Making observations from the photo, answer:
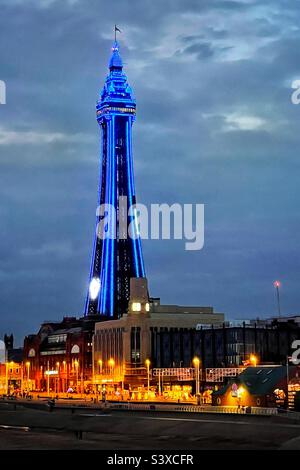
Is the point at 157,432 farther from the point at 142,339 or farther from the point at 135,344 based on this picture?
the point at 135,344

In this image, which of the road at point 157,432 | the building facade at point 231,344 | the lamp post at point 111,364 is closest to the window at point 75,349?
the lamp post at point 111,364

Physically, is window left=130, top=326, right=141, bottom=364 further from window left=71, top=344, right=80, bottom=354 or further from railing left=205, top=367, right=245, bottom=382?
window left=71, top=344, right=80, bottom=354

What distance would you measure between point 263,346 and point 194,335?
13.6m

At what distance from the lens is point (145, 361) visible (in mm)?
164750

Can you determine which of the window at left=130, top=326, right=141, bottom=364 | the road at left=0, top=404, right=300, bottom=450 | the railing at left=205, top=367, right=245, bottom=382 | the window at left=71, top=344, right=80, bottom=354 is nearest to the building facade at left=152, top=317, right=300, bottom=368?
the railing at left=205, top=367, right=245, bottom=382

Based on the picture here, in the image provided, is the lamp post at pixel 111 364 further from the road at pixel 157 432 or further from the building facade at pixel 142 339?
the road at pixel 157 432

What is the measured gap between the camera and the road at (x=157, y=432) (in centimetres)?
7494

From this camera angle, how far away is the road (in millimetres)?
74938

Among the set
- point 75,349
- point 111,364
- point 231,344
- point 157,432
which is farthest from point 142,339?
point 157,432

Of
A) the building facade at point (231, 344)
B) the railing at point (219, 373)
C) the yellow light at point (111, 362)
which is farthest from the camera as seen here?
the yellow light at point (111, 362)
